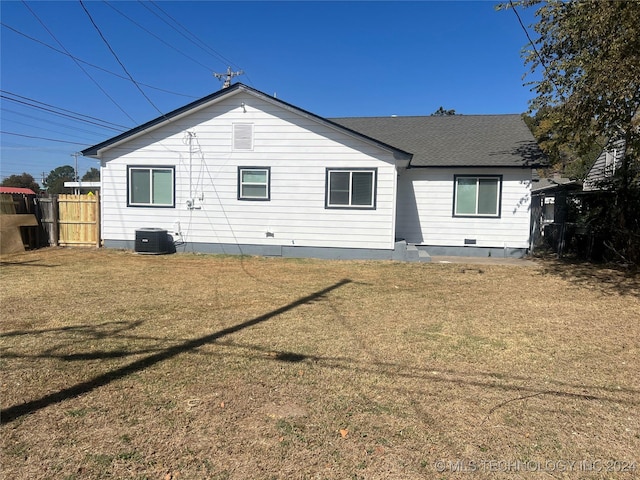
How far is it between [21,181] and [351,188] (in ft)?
249

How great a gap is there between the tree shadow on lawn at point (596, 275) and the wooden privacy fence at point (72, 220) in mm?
13333

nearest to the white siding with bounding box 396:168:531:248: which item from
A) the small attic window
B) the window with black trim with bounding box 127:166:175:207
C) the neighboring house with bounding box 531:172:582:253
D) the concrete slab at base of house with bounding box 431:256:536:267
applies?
the concrete slab at base of house with bounding box 431:256:536:267

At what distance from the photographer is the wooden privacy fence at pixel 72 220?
13102mm

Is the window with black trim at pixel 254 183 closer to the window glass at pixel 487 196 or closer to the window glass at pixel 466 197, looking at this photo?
the window glass at pixel 466 197

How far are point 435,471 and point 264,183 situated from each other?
10.5m

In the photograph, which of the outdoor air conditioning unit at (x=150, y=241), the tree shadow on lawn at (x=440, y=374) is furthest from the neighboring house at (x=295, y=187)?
the tree shadow on lawn at (x=440, y=374)

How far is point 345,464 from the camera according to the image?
2.54m

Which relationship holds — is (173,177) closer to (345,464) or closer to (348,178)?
(348,178)

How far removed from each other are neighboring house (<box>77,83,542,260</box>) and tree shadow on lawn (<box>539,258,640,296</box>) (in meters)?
1.64

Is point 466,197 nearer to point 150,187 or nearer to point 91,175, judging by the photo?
point 150,187

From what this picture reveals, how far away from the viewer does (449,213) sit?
1302cm

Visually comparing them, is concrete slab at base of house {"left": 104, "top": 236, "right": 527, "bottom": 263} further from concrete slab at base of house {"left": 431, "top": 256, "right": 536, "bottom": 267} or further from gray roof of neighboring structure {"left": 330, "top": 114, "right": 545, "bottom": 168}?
gray roof of neighboring structure {"left": 330, "top": 114, "right": 545, "bottom": 168}

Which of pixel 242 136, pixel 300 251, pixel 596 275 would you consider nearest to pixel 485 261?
pixel 596 275

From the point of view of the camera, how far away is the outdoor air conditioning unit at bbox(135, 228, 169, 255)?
1200cm
